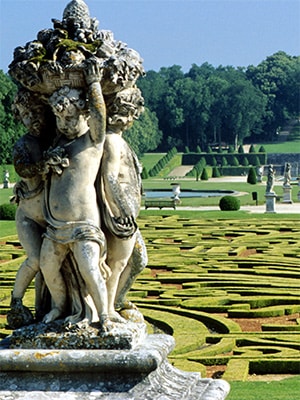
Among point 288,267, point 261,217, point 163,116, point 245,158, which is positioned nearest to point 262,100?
point 163,116

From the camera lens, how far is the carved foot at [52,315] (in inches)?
204

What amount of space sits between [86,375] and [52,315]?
1.36 ft

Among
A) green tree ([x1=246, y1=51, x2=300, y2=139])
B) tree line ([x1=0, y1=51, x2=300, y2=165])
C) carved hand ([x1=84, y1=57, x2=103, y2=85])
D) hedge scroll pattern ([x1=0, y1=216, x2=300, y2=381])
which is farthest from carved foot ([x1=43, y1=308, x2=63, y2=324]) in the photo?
green tree ([x1=246, y1=51, x2=300, y2=139])

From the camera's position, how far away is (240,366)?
832 centimetres

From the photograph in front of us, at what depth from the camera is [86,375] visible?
4965mm

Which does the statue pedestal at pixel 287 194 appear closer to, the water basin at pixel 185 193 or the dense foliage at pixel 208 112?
the water basin at pixel 185 193

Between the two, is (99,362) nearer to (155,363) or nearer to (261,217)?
(155,363)

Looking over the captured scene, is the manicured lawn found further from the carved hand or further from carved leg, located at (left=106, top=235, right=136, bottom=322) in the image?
the carved hand

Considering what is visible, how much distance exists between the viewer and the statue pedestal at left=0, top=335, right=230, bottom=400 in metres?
4.90

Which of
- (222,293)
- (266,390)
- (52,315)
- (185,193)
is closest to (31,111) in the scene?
(52,315)

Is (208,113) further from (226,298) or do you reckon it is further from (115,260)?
(115,260)

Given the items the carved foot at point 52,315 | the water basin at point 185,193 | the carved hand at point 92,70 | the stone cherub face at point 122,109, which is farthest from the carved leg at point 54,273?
the water basin at point 185,193

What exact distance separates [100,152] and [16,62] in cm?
67

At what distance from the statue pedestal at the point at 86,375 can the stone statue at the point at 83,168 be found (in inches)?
8.3
